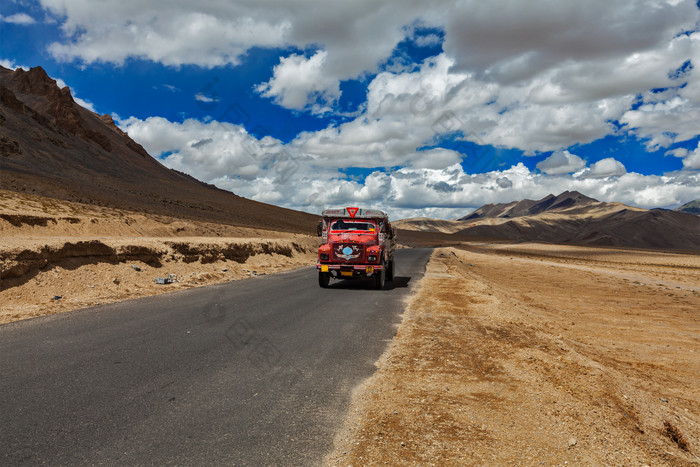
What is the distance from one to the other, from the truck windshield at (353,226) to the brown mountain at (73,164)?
44.1m

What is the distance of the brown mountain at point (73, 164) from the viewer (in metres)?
55.0

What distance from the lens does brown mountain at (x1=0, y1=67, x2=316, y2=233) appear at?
181 feet

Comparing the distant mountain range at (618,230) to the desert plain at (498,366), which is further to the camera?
the distant mountain range at (618,230)

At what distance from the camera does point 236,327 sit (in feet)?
27.9

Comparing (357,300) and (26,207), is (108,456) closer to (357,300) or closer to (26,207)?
(357,300)

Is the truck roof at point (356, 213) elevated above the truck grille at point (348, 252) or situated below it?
above

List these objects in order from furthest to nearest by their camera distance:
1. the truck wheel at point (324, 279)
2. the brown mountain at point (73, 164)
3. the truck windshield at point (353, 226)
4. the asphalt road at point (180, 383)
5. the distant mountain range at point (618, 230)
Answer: the distant mountain range at point (618, 230) → the brown mountain at point (73, 164) → the truck windshield at point (353, 226) → the truck wheel at point (324, 279) → the asphalt road at point (180, 383)

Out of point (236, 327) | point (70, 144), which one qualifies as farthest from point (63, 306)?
point (70, 144)

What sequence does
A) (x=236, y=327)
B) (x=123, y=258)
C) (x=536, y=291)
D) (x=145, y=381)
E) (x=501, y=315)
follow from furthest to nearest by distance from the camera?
(x=536, y=291)
(x=123, y=258)
(x=501, y=315)
(x=236, y=327)
(x=145, y=381)

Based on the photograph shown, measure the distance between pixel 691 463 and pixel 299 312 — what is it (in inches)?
317

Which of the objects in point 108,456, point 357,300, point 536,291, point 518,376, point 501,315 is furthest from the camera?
point 536,291

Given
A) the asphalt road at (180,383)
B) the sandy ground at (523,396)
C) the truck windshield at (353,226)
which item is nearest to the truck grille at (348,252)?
the truck windshield at (353,226)

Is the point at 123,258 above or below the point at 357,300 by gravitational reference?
above

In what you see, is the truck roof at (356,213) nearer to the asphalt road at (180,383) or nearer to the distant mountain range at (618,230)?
the asphalt road at (180,383)
